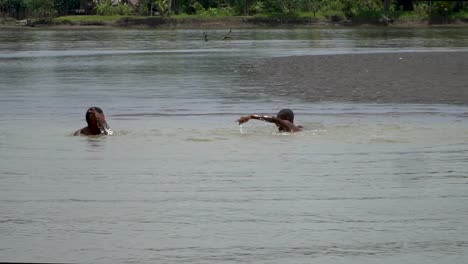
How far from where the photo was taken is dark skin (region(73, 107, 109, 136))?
18391mm

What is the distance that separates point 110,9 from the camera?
4262 inches

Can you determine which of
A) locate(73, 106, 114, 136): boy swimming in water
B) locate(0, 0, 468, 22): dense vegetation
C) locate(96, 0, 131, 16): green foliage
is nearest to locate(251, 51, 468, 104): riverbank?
locate(73, 106, 114, 136): boy swimming in water

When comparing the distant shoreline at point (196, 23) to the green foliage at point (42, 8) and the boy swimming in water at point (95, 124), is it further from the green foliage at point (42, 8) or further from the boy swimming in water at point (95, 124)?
the boy swimming in water at point (95, 124)

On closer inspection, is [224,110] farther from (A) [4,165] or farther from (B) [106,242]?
(B) [106,242]

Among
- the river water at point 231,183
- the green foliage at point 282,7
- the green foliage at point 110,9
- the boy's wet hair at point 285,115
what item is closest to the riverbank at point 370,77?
the river water at point 231,183

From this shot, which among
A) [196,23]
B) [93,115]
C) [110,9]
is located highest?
[93,115]

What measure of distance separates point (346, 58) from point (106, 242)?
31373 millimetres

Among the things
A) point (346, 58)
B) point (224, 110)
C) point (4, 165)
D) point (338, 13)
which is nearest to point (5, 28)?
point (338, 13)

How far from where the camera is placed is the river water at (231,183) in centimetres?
1045

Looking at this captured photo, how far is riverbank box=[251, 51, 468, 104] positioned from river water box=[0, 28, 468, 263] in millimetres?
1792

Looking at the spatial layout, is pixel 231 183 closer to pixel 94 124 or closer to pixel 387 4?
pixel 94 124

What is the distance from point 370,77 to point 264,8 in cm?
7705

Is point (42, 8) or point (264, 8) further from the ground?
point (264, 8)

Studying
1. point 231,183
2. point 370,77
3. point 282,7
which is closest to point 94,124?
point 231,183
